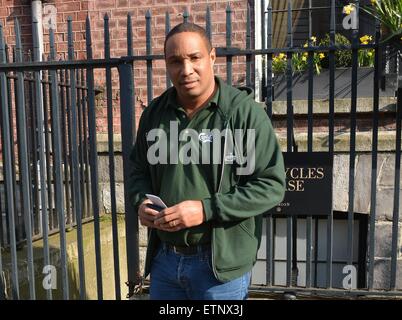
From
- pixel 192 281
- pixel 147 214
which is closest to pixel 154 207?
pixel 147 214

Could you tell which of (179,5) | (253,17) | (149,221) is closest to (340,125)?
(253,17)

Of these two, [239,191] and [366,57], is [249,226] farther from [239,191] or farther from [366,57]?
[366,57]

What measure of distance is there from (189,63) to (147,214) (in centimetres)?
69

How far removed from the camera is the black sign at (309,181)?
2.85m

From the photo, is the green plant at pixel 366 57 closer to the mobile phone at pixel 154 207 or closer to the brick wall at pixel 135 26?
the brick wall at pixel 135 26

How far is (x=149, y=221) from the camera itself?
193 centimetres

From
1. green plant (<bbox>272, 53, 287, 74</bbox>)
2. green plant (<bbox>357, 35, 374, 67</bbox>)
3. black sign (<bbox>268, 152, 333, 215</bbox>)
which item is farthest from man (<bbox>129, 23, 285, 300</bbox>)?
green plant (<bbox>357, 35, 374, 67</bbox>)

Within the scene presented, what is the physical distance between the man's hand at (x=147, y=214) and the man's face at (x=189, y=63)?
1.74 ft

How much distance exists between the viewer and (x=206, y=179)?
1943mm

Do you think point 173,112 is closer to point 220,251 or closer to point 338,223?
point 220,251

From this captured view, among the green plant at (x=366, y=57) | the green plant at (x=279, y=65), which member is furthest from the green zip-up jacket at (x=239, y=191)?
the green plant at (x=366, y=57)

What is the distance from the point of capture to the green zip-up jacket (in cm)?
183
